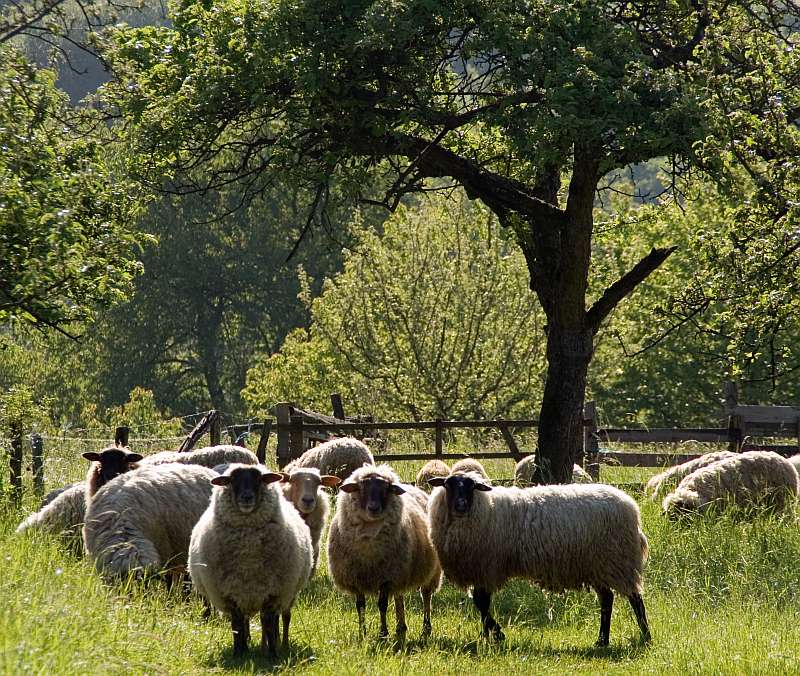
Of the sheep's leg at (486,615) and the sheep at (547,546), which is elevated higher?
the sheep at (547,546)

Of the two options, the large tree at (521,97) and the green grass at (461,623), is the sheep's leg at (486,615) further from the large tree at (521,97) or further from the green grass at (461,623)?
the large tree at (521,97)

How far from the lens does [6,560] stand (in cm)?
820

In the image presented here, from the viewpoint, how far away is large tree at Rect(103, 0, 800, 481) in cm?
1114

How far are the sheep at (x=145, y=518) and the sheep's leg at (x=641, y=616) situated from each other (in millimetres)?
4111

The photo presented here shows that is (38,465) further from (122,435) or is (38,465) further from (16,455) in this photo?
(122,435)

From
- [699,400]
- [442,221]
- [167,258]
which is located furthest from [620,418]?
[167,258]

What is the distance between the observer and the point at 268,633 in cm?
816

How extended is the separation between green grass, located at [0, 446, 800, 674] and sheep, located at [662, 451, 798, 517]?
0.56 m

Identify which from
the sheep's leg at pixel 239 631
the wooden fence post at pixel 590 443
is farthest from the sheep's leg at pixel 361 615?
Result: the wooden fence post at pixel 590 443

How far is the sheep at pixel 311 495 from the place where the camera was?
10391 mm

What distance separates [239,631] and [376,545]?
1.83 meters

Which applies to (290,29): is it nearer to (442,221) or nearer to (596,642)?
(596,642)

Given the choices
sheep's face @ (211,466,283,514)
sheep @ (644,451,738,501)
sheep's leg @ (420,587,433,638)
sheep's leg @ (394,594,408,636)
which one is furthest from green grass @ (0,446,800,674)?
sheep @ (644,451,738,501)

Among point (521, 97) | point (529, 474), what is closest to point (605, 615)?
point (521, 97)
